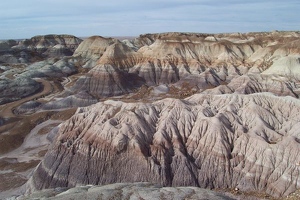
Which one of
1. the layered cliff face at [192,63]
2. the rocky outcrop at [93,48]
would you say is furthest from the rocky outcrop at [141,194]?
the rocky outcrop at [93,48]

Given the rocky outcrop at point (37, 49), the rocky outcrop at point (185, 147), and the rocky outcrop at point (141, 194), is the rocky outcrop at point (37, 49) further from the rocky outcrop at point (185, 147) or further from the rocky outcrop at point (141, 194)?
the rocky outcrop at point (141, 194)

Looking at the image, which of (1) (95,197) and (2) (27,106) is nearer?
(1) (95,197)

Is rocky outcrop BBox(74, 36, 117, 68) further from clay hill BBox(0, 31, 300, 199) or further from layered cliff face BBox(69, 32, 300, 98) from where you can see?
clay hill BBox(0, 31, 300, 199)

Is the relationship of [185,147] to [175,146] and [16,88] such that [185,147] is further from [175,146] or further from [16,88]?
[16,88]

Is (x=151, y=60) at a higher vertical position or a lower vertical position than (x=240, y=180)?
higher

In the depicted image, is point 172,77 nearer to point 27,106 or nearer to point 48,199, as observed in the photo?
point 27,106

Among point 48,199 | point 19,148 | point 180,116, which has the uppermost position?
point 180,116

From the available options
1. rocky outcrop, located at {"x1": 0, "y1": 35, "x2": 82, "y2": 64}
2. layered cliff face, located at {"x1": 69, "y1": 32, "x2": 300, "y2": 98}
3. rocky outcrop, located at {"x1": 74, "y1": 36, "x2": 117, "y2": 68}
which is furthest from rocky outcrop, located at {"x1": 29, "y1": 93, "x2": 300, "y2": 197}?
rocky outcrop, located at {"x1": 0, "y1": 35, "x2": 82, "y2": 64}

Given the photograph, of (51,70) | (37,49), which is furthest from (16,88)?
(37,49)

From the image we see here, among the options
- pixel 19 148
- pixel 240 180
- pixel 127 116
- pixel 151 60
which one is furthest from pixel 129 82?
pixel 240 180

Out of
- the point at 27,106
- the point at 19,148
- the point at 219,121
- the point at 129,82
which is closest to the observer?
the point at 219,121
